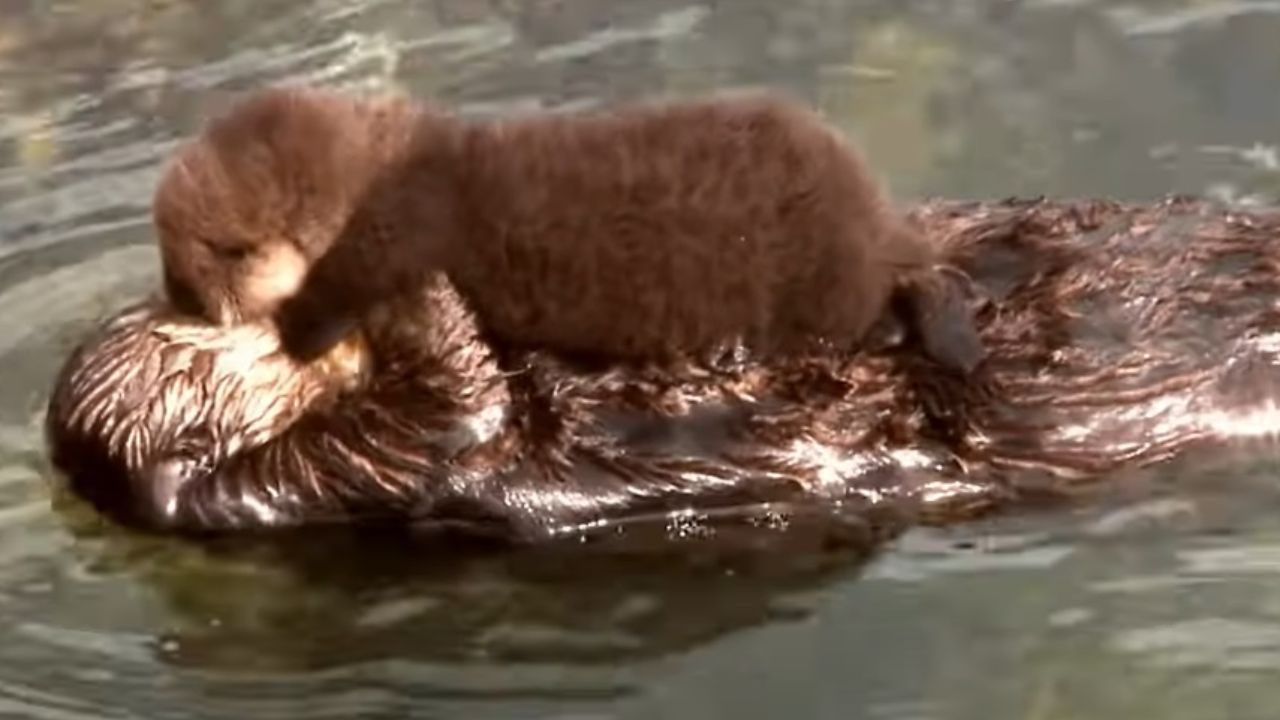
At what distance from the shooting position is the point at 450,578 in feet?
16.9

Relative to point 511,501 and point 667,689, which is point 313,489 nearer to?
point 511,501

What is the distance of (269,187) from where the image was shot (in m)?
4.98

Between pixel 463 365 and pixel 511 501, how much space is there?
26 centimetres

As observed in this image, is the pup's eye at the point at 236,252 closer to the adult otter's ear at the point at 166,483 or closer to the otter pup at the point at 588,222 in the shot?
the otter pup at the point at 588,222

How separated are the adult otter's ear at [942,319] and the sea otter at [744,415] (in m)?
0.03

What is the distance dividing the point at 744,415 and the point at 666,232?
0.35 metres

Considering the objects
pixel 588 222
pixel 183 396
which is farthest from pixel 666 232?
pixel 183 396

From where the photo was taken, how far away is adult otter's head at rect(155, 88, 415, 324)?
4.97 metres

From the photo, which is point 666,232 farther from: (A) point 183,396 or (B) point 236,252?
(A) point 183,396

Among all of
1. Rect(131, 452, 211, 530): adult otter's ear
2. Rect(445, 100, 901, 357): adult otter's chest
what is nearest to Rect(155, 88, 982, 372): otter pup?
Rect(445, 100, 901, 357): adult otter's chest

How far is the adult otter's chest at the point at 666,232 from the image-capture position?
4953 mm

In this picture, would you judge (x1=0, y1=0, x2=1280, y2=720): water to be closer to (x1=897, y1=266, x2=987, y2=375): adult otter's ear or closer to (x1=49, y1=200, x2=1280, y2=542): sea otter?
(x1=49, y1=200, x2=1280, y2=542): sea otter

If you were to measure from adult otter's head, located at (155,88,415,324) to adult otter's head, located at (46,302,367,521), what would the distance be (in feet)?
0.41

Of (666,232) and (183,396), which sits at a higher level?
(666,232)
